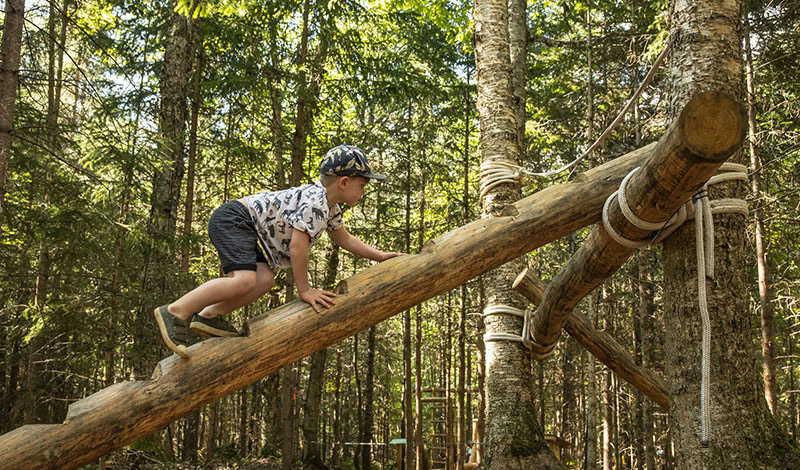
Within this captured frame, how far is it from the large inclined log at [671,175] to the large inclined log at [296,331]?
0.74 feet

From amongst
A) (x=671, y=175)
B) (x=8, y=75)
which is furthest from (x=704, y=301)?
(x=8, y=75)

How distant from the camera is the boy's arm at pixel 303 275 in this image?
3.00 meters

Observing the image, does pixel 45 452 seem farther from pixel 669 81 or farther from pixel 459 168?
pixel 459 168

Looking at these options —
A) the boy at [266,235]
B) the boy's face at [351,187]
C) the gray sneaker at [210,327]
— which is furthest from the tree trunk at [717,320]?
the gray sneaker at [210,327]

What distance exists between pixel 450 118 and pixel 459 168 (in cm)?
290

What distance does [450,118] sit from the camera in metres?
16.2

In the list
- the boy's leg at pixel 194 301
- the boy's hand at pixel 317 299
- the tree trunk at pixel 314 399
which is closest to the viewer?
the boy's hand at pixel 317 299

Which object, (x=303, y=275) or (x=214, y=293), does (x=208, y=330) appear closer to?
(x=214, y=293)

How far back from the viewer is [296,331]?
2.96 metres

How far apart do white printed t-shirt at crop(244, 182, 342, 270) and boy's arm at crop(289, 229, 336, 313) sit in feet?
0.24

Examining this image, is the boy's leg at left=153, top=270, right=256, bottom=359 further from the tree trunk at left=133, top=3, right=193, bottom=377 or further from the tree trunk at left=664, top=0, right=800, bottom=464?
the tree trunk at left=133, top=3, right=193, bottom=377

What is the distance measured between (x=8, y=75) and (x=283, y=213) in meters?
4.15

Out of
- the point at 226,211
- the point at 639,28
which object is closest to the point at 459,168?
the point at 639,28

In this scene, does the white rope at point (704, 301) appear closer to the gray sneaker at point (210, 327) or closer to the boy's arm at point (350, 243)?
the boy's arm at point (350, 243)
